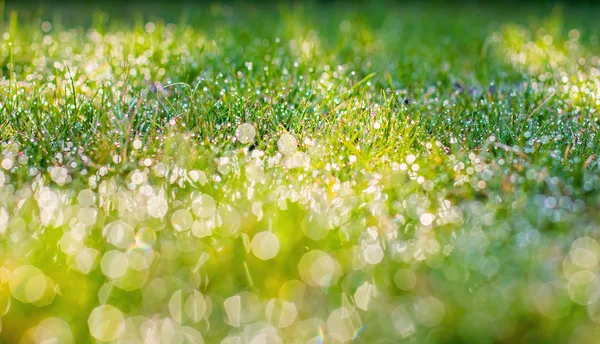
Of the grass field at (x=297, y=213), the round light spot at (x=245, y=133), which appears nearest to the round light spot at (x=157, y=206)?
the grass field at (x=297, y=213)

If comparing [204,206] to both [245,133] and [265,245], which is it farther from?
[245,133]

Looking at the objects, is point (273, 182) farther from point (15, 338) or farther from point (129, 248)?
point (15, 338)

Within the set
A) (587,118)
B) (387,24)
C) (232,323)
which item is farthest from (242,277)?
(387,24)

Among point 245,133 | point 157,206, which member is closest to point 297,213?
point 157,206

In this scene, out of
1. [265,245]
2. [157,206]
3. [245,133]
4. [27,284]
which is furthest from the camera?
[245,133]

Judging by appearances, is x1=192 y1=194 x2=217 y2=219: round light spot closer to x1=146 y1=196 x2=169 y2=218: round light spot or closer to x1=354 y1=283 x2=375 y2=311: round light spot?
x1=146 y1=196 x2=169 y2=218: round light spot

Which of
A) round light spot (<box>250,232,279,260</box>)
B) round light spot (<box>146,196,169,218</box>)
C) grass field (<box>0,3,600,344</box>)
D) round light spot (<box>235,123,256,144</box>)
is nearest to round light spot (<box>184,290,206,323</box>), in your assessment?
grass field (<box>0,3,600,344</box>)

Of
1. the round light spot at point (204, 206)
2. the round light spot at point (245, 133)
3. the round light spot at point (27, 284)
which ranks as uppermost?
the round light spot at point (245, 133)

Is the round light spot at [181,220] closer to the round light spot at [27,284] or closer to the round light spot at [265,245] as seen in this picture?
the round light spot at [265,245]
